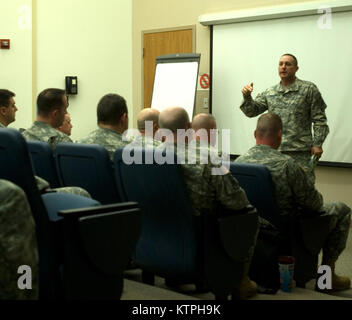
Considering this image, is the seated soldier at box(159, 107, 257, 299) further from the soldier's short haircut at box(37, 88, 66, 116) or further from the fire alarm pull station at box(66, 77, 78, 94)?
the fire alarm pull station at box(66, 77, 78, 94)

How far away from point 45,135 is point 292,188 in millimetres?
1612

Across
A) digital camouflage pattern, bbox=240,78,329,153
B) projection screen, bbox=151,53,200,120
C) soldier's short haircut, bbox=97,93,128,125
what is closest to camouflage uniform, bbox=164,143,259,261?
soldier's short haircut, bbox=97,93,128,125

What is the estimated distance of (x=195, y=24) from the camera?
647 centimetres

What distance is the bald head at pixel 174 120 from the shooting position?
2.66 metres

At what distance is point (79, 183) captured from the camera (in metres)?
2.92

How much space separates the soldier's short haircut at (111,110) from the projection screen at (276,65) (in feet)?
9.04

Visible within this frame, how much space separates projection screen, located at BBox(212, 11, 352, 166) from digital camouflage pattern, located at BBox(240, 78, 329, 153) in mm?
653

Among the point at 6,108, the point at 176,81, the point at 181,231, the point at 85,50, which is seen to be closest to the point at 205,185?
the point at 181,231

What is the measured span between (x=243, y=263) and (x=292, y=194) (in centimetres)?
49

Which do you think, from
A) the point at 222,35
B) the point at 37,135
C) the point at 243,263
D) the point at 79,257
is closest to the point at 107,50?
the point at 222,35

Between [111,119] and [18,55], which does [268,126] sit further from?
[18,55]

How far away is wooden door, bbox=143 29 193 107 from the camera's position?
6559mm

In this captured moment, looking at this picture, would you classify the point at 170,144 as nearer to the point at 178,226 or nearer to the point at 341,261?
the point at 178,226
